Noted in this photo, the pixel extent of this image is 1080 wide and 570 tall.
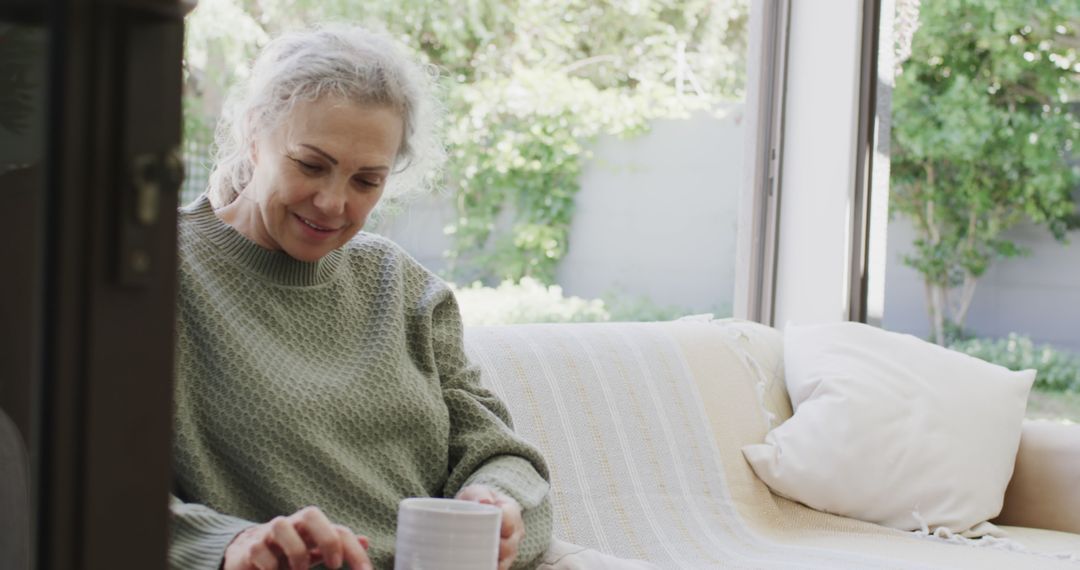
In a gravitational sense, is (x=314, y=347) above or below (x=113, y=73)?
below

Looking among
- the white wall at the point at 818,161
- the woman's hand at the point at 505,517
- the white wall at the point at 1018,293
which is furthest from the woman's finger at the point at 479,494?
the white wall at the point at 1018,293

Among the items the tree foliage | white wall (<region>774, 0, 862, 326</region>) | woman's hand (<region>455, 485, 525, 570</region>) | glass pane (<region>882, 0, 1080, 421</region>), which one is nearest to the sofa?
woman's hand (<region>455, 485, 525, 570</region>)

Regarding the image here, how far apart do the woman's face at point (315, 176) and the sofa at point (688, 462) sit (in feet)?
2.09

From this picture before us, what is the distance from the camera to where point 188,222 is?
1379 millimetres

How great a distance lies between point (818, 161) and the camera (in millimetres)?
3457

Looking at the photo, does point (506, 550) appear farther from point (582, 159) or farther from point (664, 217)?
point (582, 159)

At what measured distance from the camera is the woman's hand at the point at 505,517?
1290 millimetres

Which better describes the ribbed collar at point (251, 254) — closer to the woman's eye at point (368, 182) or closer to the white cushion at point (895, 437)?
the woman's eye at point (368, 182)

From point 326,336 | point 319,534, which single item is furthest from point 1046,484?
point 319,534

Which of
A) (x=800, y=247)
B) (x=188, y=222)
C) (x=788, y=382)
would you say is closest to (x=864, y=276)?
(x=800, y=247)

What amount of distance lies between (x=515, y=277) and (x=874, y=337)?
2217 millimetres

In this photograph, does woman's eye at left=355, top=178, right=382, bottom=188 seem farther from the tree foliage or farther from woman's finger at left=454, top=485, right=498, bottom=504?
the tree foliage

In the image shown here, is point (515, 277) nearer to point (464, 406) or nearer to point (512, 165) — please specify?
point (512, 165)

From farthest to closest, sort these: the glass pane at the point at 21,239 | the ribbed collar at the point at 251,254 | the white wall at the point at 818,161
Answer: the white wall at the point at 818,161 → the ribbed collar at the point at 251,254 → the glass pane at the point at 21,239
